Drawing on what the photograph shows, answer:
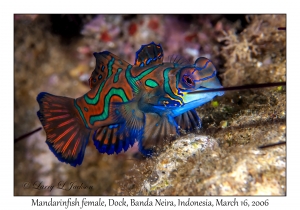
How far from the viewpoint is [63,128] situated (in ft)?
13.4

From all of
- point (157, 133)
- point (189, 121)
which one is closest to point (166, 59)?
point (189, 121)

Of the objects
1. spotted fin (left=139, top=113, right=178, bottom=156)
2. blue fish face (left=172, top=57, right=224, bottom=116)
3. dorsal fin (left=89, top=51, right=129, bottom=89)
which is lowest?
spotted fin (left=139, top=113, right=178, bottom=156)

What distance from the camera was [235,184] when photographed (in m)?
2.38

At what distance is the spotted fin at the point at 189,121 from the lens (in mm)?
3603

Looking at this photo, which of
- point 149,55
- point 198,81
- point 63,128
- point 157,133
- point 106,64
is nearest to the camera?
point 198,81

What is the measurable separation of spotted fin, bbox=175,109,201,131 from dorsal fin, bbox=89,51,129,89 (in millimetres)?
1100

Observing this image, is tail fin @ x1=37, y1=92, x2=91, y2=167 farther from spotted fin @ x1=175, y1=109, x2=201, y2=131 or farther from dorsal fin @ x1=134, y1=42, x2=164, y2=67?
spotted fin @ x1=175, y1=109, x2=201, y2=131

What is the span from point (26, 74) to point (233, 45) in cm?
550

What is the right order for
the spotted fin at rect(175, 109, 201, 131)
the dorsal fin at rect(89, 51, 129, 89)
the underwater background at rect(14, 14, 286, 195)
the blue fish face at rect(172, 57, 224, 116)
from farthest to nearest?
the dorsal fin at rect(89, 51, 129, 89)
the spotted fin at rect(175, 109, 201, 131)
the blue fish face at rect(172, 57, 224, 116)
the underwater background at rect(14, 14, 286, 195)

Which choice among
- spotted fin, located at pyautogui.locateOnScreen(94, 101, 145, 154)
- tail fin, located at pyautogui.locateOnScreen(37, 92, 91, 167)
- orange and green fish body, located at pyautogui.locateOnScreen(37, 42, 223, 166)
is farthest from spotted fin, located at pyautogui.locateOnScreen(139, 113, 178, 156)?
tail fin, located at pyautogui.locateOnScreen(37, 92, 91, 167)

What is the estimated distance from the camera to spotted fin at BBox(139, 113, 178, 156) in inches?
136

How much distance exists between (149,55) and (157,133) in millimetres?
1105

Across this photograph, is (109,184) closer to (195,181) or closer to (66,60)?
(66,60)

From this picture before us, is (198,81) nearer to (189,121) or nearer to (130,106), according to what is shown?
(189,121)
